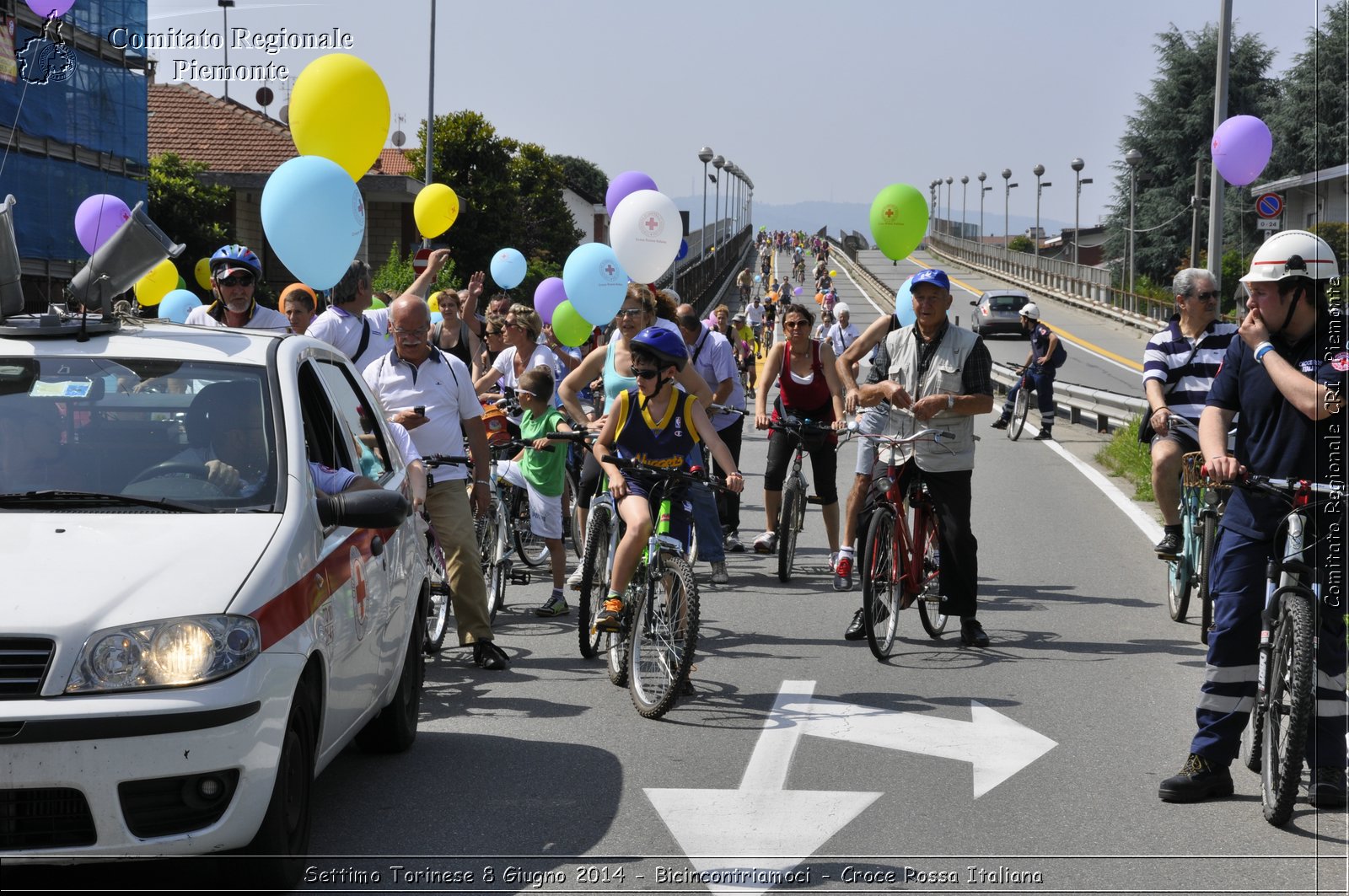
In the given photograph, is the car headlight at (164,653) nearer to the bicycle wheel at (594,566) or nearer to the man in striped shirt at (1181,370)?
the bicycle wheel at (594,566)

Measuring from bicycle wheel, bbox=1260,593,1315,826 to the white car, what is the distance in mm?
3089

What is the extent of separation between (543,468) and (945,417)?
9.51ft

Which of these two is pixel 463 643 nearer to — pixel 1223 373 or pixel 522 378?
pixel 522 378

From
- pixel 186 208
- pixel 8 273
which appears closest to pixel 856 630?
pixel 8 273

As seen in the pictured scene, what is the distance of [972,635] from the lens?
9.23 metres

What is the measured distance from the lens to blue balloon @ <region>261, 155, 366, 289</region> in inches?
392

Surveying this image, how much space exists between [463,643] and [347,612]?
3261 mm

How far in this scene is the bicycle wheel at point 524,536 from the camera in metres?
11.5

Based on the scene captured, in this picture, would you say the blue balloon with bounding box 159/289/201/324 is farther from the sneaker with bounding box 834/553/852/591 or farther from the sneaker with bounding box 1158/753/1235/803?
the sneaker with bounding box 1158/753/1235/803

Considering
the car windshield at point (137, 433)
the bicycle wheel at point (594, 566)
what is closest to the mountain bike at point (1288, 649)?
the car windshield at point (137, 433)

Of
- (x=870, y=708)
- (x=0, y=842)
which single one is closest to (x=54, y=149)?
(x=870, y=708)

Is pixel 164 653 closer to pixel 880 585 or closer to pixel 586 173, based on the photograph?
pixel 880 585

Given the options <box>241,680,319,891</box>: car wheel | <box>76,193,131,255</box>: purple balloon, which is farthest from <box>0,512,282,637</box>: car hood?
<box>76,193,131,255</box>: purple balloon

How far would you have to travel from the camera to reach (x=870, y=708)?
754 cm
